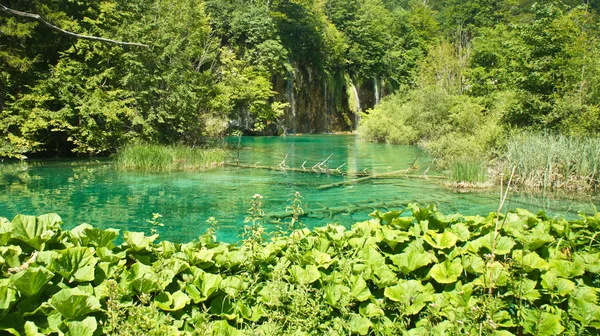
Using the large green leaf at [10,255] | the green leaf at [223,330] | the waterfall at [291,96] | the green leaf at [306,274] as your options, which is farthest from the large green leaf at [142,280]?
the waterfall at [291,96]

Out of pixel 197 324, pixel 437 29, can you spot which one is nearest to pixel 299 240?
pixel 197 324

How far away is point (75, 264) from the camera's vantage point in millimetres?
2705

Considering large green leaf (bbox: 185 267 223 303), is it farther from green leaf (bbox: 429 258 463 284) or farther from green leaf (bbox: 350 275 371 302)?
green leaf (bbox: 429 258 463 284)

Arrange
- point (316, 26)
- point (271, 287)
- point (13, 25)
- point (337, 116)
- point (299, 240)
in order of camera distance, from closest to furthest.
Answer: point (271, 287), point (299, 240), point (13, 25), point (316, 26), point (337, 116)

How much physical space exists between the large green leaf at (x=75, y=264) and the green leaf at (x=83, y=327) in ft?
1.19

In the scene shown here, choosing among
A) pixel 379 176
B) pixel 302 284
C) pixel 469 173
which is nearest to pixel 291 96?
pixel 379 176

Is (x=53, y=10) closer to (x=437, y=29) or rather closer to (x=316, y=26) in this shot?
(x=316, y=26)

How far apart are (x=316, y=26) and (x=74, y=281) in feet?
158

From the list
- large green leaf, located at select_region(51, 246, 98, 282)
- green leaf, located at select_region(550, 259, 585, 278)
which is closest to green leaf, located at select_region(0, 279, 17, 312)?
large green leaf, located at select_region(51, 246, 98, 282)

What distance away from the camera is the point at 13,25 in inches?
702

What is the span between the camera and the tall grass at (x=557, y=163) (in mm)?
12680

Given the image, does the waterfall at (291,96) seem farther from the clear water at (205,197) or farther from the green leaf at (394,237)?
the green leaf at (394,237)

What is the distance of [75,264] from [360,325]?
175 centimetres

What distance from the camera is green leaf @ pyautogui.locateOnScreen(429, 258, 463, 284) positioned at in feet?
9.62
